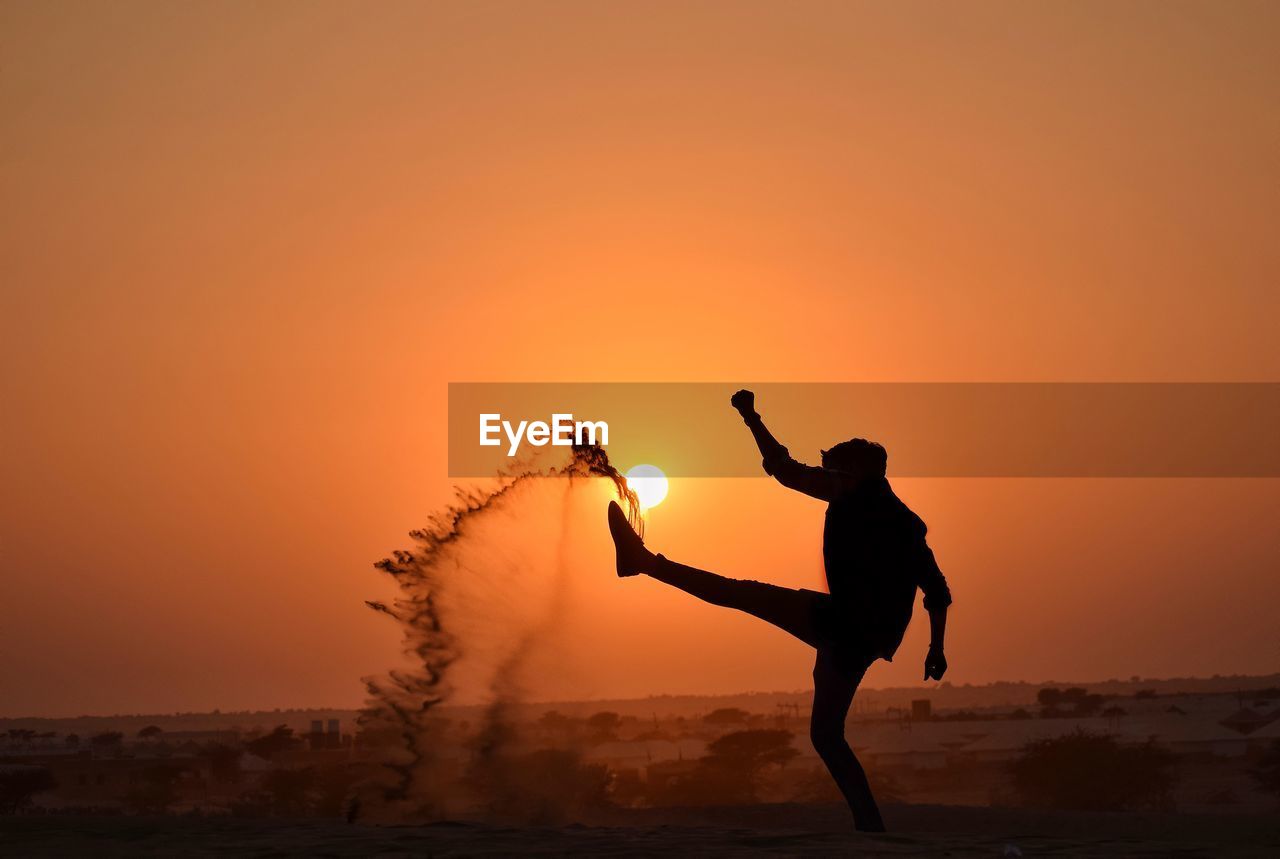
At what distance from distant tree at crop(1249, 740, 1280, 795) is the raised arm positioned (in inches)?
2694

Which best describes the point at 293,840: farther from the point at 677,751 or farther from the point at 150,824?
the point at 677,751

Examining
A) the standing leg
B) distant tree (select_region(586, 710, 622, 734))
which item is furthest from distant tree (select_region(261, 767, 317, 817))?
distant tree (select_region(586, 710, 622, 734))

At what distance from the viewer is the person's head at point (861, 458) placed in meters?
12.3

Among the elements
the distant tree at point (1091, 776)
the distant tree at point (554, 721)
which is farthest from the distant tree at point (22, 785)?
the distant tree at point (554, 721)

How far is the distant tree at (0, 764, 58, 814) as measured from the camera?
73312 mm

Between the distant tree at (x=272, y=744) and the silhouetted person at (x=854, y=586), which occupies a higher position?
the silhouetted person at (x=854, y=586)

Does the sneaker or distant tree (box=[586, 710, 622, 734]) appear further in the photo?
distant tree (box=[586, 710, 622, 734])

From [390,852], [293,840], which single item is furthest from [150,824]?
[390,852]

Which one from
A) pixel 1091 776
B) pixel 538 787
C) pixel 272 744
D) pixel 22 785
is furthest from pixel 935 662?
pixel 272 744

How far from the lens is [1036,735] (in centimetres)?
12862

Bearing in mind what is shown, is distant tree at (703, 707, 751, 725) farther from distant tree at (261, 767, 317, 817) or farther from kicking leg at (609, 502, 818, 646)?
Answer: kicking leg at (609, 502, 818, 646)

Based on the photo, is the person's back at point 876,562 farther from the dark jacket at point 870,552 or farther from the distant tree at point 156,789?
the distant tree at point 156,789

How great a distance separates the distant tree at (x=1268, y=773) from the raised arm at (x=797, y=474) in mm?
68425

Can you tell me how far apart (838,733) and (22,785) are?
243 ft
